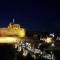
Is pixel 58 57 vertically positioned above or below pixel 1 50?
below

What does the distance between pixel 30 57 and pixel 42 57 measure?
918mm

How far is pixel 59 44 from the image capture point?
15.2 meters

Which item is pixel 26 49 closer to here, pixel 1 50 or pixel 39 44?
pixel 39 44

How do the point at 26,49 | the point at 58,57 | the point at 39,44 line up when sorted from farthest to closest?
1. the point at 58,57
2. the point at 39,44
3. the point at 26,49

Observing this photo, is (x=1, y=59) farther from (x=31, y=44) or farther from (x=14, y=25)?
(x=14, y=25)

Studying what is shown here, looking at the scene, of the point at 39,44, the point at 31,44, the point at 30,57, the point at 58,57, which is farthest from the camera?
the point at 58,57

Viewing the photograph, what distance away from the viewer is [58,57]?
954cm

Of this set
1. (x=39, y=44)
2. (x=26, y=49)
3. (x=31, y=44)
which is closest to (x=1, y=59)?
(x=26, y=49)

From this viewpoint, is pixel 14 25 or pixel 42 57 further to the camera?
pixel 14 25

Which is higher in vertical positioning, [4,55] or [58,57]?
[4,55]

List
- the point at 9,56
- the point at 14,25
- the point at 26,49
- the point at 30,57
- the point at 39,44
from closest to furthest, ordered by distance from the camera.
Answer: the point at 9,56, the point at 30,57, the point at 26,49, the point at 39,44, the point at 14,25

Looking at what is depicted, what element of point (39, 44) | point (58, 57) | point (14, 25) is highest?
point (14, 25)

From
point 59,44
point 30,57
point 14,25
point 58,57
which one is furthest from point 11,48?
point 59,44

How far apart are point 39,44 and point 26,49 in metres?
1.26
